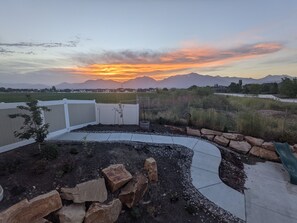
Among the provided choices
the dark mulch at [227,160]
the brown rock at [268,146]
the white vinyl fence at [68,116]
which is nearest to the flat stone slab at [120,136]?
the dark mulch at [227,160]

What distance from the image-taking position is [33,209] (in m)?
3.06

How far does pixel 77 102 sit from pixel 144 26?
4442mm

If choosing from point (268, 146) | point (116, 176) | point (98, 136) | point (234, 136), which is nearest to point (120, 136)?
point (98, 136)

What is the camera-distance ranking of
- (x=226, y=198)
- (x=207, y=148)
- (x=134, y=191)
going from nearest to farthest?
(x=134, y=191), (x=226, y=198), (x=207, y=148)

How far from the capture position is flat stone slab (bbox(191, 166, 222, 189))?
4698 millimetres

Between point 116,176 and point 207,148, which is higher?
point 116,176

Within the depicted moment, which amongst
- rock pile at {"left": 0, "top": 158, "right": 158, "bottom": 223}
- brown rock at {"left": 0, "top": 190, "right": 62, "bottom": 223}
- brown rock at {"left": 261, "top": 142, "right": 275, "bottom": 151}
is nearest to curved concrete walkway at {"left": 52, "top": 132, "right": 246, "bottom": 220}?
rock pile at {"left": 0, "top": 158, "right": 158, "bottom": 223}

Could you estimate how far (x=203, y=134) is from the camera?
27.0 feet

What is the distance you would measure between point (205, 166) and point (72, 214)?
3648mm

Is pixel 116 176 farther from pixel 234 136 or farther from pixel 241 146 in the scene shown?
pixel 234 136

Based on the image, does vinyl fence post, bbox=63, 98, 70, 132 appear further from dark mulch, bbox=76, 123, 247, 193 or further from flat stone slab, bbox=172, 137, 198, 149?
flat stone slab, bbox=172, 137, 198, 149

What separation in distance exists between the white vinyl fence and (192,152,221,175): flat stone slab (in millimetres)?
3729

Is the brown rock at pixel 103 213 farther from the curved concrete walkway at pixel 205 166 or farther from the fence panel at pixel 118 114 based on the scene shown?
the fence panel at pixel 118 114

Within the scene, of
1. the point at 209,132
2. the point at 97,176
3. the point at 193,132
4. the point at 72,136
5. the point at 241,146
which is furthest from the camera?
the point at 193,132
